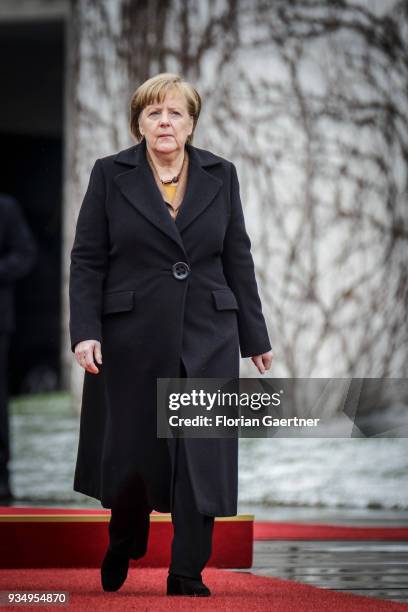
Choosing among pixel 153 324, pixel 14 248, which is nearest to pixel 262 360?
pixel 153 324

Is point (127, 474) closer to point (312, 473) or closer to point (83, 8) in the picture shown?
point (312, 473)

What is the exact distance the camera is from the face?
3006 millimetres

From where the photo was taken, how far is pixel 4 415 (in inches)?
222

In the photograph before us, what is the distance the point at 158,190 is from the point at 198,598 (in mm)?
869

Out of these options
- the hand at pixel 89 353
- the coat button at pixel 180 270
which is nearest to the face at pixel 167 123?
the coat button at pixel 180 270

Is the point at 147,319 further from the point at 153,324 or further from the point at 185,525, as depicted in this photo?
the point at 185,525

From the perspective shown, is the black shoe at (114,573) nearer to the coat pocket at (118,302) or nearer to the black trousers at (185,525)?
the black trousers at (185,525)

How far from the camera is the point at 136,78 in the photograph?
6.08 meters

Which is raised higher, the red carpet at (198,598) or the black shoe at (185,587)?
the black shoe at (185,587)

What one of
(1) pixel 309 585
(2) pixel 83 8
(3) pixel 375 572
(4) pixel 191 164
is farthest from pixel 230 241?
(2) pixel 83 8

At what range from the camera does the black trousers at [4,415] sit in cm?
548

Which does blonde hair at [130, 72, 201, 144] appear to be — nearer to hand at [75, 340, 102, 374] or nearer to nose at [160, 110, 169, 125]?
nose at [160, 110, 169, 125]

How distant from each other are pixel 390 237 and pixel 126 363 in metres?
3.00

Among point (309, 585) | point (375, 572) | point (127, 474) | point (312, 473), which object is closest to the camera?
point (127, 474)
